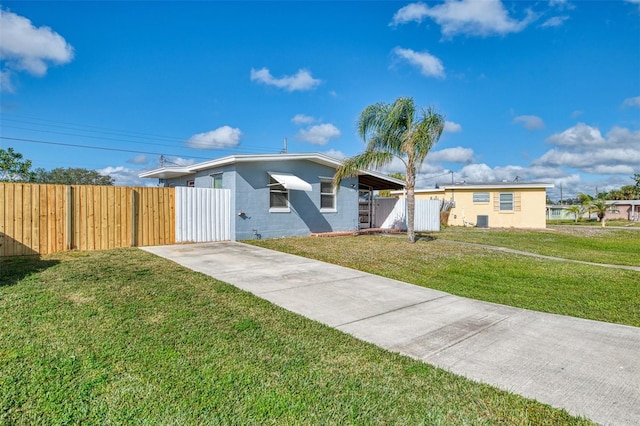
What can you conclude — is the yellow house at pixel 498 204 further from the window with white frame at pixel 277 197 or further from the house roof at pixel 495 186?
the window with white frame at pixel 277 197

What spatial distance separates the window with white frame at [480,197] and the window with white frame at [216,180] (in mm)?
19824

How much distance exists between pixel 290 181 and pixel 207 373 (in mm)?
10634

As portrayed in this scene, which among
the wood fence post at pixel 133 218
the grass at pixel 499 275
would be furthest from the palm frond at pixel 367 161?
the wood fence post at pixel 133 218

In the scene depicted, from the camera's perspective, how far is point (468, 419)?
254 cm

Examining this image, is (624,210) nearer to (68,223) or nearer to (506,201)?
(506,201)

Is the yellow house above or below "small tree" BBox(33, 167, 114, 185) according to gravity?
below

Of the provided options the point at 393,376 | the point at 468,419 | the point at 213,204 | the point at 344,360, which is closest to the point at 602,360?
the point at 468,419

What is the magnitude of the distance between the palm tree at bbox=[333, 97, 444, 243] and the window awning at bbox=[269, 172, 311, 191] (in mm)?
1931

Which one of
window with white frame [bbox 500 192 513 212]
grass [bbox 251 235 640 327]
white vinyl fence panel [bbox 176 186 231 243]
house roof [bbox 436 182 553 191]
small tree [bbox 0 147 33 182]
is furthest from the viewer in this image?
window with white frame [bbox 500 192 513 212]

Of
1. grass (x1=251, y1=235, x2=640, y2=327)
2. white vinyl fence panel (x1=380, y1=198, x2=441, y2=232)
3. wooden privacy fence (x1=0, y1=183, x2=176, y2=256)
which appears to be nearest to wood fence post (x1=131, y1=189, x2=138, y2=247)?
wooden privacy fence (x1=0, y1=183, x2=176, y2=256)

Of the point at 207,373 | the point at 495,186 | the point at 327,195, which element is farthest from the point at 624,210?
the point at 207,373

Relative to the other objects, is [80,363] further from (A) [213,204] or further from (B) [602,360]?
(A) [213,204]

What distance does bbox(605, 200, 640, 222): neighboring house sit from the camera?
4307 cm

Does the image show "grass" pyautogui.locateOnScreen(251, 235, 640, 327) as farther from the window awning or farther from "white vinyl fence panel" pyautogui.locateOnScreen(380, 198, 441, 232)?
"white vinyl fence panel" pyautogui.locateOnScreen(380, 198, 441, 232)
